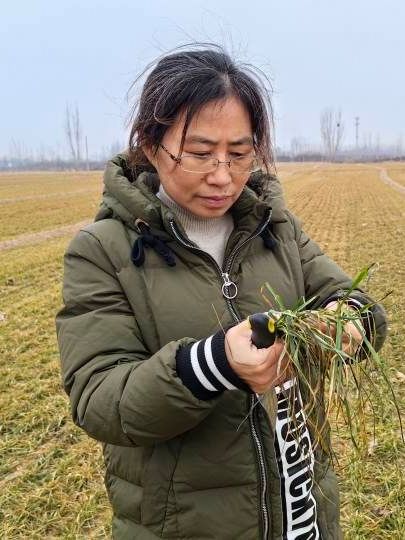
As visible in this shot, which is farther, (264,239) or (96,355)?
(264,239)

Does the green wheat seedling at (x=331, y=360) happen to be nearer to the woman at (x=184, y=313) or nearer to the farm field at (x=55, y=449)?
the woman at (x=184, y=313)

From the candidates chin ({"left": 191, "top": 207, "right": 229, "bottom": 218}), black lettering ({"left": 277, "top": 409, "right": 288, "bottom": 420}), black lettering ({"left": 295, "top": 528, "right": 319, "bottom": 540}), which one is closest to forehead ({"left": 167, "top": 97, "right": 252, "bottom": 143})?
chin ({"left": 191, "top": 207, "right": 229, "bottom": 218})

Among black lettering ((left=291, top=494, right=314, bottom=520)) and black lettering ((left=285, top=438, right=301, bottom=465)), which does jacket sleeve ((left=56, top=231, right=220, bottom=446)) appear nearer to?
black lettering ((left=285, top=438, right=301, bottom=465))

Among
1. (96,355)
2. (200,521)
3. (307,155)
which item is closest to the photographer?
(96,355)

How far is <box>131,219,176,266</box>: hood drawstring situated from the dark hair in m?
0.25

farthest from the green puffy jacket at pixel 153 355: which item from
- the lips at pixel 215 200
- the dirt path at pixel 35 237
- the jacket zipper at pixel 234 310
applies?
the dirt path at pixel 35 237

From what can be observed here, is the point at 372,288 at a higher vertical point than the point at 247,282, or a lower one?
lower

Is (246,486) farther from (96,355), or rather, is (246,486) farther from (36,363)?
(36,363)

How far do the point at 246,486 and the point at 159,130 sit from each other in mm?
1060

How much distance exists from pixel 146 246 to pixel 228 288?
0.27 metres

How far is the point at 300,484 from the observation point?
1580 millimetres

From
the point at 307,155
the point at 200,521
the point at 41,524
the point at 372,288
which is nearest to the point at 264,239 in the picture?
the point at 200,521

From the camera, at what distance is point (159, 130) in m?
1.56

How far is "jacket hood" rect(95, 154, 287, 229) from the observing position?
5.09 ft
